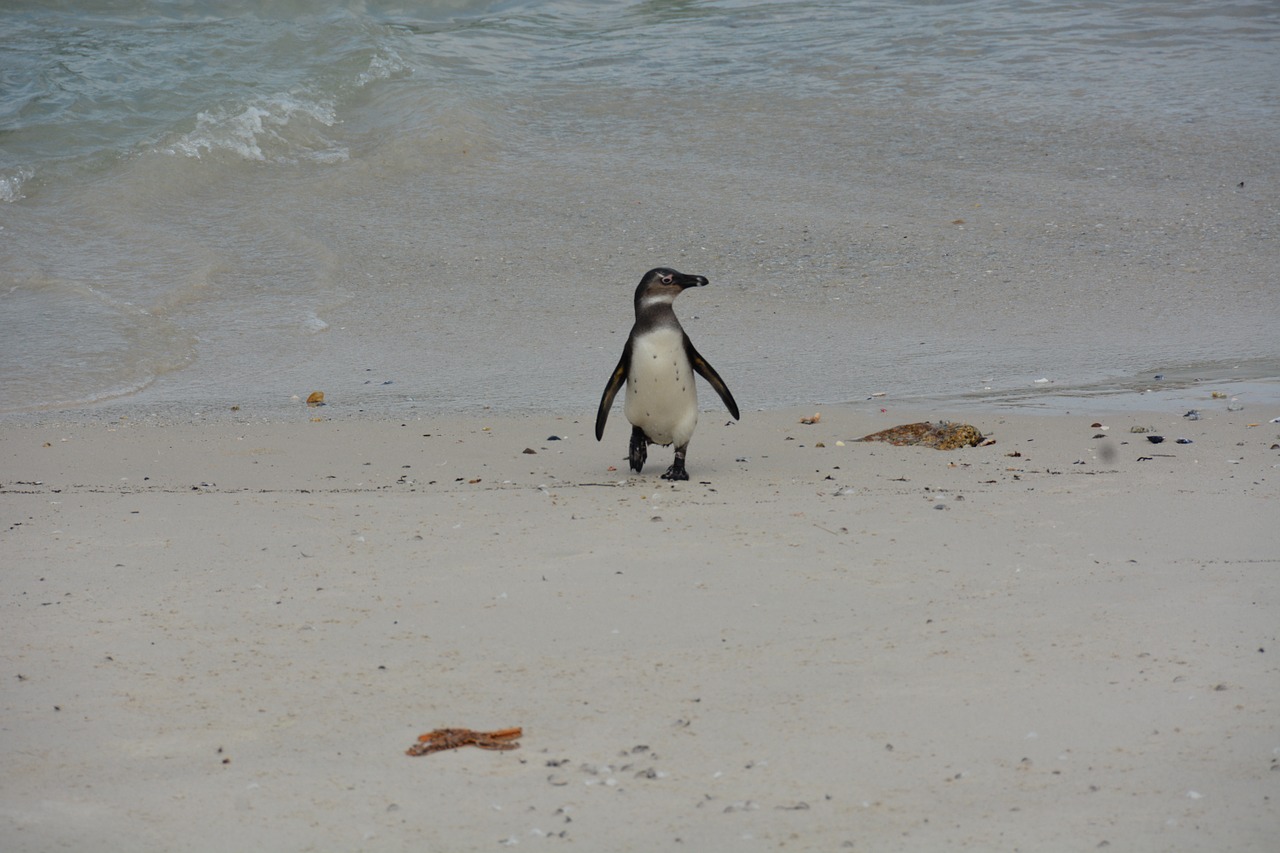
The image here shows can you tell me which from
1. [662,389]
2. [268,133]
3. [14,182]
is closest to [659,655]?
[662,389]

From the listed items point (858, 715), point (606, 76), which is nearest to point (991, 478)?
point (858, 715)

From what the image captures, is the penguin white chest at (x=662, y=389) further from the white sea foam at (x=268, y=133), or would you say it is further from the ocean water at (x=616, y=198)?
the white sea foam at (x=268, y=133)

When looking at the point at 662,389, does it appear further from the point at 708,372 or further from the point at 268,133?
the point at 268,133

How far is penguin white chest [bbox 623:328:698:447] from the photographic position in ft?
16.8

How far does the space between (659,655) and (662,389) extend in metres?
2.06

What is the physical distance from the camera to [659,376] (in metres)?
5.11

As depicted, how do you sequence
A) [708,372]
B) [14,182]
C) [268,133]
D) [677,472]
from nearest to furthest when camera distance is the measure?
[677,472] < [708,372] < [14,182] < [268,133]

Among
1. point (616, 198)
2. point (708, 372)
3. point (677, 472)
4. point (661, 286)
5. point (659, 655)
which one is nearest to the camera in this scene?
point (659, 655)

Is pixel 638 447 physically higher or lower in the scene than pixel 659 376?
lower

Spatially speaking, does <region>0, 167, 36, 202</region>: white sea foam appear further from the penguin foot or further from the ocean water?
the penguin foot

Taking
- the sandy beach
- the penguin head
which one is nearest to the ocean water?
the penguin head

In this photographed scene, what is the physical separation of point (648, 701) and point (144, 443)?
3397 millimetres

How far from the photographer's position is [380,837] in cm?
239

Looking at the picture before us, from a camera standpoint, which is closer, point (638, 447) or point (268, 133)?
point (638, 447)
